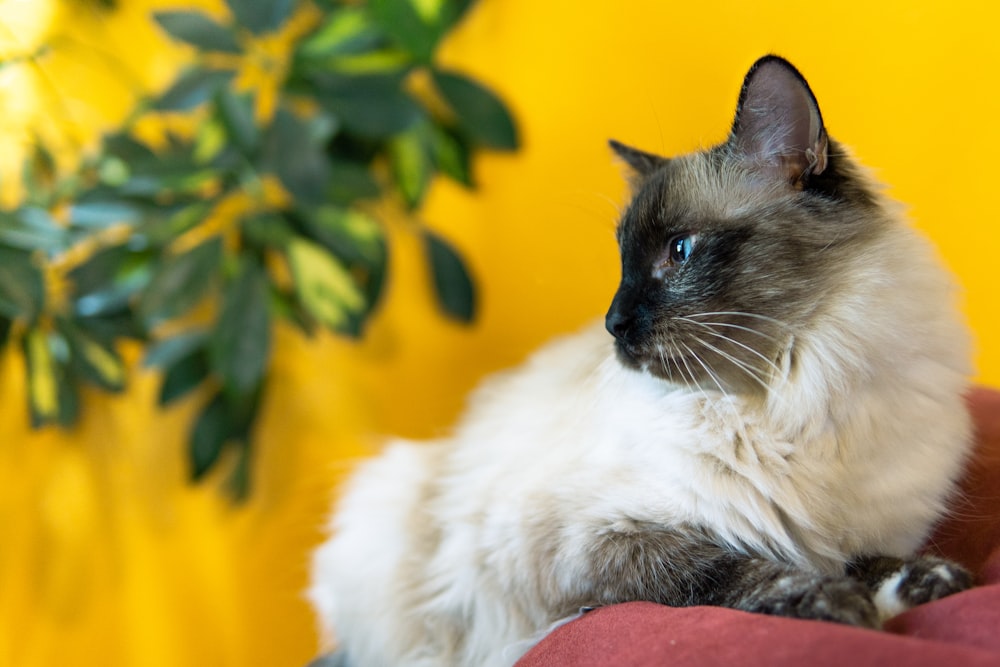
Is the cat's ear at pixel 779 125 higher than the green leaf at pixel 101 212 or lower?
higher

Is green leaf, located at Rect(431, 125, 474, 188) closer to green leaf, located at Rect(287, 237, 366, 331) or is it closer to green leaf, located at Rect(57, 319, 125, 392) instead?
green leaf, located at Rect(287, 237, 366, 331)

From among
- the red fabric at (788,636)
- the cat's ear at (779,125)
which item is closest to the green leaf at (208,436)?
the red fabric at (788,636)

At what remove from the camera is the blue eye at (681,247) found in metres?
1.05

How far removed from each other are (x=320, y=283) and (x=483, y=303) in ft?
2.04

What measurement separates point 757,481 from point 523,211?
1347 mm

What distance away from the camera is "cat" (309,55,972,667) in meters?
0.99

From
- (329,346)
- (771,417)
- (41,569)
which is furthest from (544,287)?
(41,569)

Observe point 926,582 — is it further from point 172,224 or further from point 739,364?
point 172,224

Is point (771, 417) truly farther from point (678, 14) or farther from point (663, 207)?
point (678, 14)

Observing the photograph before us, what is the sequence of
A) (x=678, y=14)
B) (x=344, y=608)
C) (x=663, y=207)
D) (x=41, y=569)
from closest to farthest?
(x=663, y=207) → (x=344, y=608) → (x=678, y=14) → (x=41, y=569)

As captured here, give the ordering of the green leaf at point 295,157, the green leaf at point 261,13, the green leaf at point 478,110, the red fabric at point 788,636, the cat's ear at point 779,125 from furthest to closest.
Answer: the green leaf at point 478,110, the green leaf at point 261,13, the green leaf at point 295,157, the cat's ear at point 779,125, the red fabric at point 788,636

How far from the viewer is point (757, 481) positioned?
3.26 ft

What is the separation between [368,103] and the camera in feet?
5.96

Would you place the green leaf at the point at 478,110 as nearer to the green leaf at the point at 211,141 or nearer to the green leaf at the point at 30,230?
the green leaf at the point at 211,141
